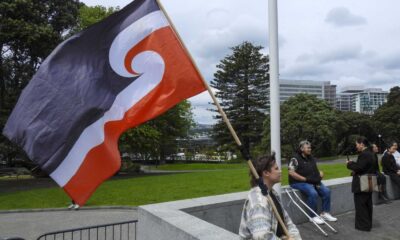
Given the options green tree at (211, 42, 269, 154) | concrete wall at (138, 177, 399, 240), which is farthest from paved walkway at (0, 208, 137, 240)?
green tree at (211, 42, 269, 154)

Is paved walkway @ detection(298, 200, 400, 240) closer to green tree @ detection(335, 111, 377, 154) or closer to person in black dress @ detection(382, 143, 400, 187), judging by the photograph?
person in black dress @ detection(382, 143, 400, 187)

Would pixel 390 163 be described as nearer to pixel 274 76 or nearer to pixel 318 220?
pixel 318 220

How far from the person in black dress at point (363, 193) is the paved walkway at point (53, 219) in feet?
20.9

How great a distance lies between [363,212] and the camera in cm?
817

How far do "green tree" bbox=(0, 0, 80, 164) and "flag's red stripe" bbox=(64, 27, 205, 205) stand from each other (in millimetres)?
19634

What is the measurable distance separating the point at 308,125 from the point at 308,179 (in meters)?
55.1

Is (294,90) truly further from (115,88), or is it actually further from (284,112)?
(115,88)

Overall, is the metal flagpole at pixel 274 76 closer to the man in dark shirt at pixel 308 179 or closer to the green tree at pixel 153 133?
the man in dark shirt at pixel 308 179

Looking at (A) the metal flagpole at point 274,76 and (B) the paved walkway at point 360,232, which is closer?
(A) the metal flagpole at point 274,76

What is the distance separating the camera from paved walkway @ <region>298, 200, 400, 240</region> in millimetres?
7795

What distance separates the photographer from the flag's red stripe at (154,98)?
471cm

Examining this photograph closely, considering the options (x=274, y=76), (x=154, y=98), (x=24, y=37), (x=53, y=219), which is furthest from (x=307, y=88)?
(x=154, y=98)

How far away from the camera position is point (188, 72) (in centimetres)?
491

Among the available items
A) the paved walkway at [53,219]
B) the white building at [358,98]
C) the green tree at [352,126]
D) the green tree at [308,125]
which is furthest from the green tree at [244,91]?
the white building at [358,98]
